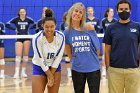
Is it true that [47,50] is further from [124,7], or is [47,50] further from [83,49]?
[124,7]

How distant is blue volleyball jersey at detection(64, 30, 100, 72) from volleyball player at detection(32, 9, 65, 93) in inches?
9.6

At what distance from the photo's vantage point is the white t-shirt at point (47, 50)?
499 centimetres

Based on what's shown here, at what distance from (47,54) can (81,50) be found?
555 mm

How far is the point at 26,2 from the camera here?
14.1 metres

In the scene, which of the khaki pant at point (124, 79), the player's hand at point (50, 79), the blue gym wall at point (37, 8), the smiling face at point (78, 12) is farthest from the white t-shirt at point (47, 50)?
the blue gym wall at point (37, 8)

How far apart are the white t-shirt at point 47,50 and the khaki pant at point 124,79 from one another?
0.91 metres

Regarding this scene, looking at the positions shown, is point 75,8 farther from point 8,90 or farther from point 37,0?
point 37,0

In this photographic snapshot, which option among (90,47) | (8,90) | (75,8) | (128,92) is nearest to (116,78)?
(128,92)

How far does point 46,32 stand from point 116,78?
1.26m

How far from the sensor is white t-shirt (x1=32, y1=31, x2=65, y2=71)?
4988mm

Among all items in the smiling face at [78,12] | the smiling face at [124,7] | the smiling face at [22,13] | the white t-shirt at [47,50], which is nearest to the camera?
the smiling face at [124,7]

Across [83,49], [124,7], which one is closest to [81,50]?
[83,49]

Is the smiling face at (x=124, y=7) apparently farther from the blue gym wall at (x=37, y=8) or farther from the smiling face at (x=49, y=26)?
the blue gym wall at (x=37, y=8)

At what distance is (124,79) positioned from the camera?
14.9 ft
